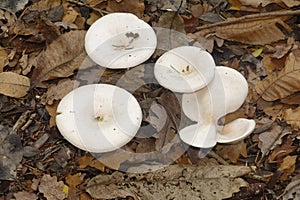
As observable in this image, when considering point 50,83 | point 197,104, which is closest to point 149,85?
point 197,104

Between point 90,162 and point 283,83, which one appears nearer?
point 90,162

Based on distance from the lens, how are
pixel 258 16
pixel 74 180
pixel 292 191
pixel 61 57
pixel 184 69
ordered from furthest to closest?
1. pixel 258 16
2. pixel 61 57
3. pixel 184 69
4. pixel 74 180
5. pixel 292 191

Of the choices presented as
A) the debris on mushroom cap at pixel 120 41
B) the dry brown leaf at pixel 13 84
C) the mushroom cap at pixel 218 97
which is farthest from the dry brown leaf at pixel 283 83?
the dry brown leaf at pixel 13 84

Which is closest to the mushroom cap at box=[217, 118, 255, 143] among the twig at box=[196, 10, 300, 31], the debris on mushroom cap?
the debris on mushroom cap

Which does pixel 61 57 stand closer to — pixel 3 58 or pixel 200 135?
pixel 3 58

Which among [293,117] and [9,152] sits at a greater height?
[293,117]

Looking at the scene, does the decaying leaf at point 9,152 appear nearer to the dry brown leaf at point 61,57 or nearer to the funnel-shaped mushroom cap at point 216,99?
the dry brown leaf at point 61,57

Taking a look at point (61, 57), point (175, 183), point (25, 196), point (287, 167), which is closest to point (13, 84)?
point (61, 57)
